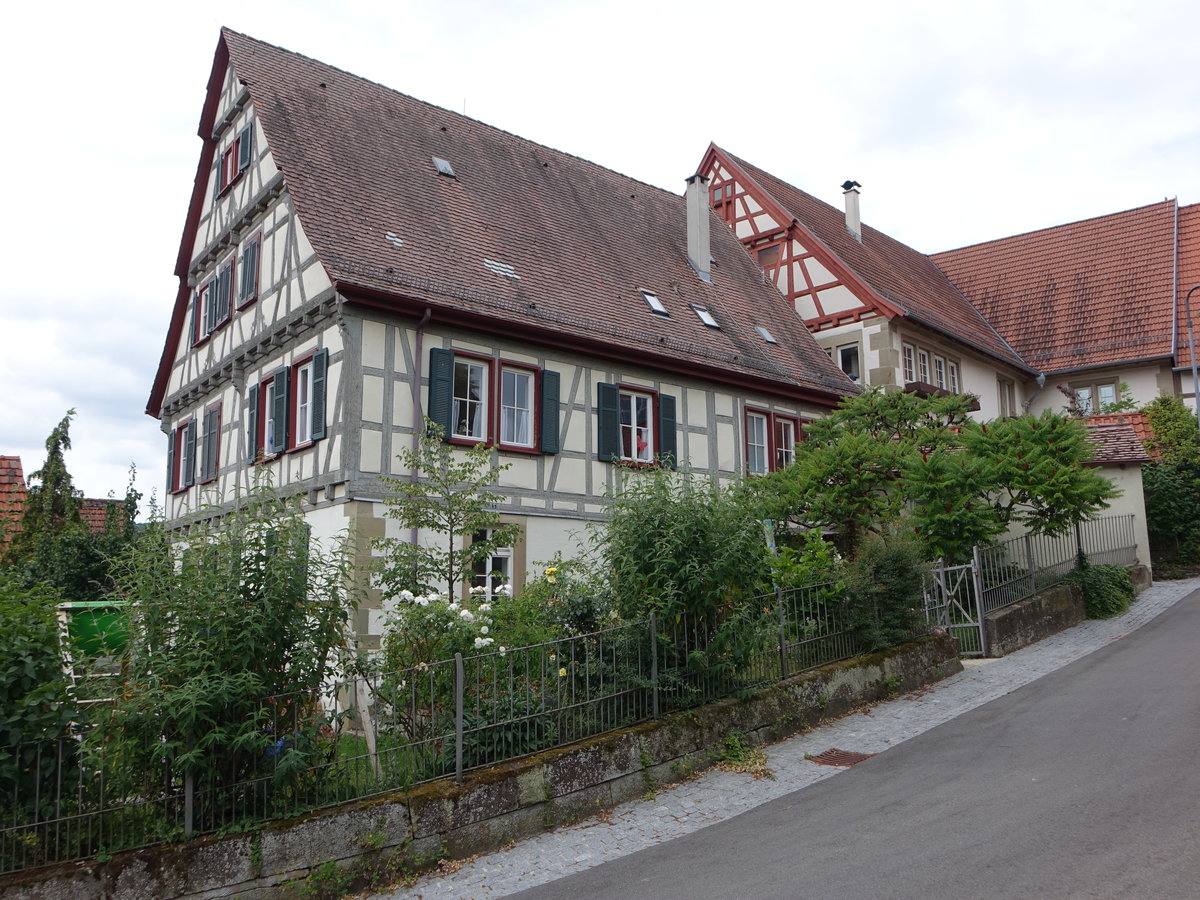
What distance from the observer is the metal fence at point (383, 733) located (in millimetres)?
5977

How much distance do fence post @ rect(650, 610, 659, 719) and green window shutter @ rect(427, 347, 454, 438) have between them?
18.1 feet

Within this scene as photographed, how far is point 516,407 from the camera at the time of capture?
1477 centimetres

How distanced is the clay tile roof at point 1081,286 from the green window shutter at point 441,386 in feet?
77.1

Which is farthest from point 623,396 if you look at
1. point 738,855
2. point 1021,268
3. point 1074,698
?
point 1021,268

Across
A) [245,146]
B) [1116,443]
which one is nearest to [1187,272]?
[1116,443]

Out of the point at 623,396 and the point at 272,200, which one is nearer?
the point at 272,200

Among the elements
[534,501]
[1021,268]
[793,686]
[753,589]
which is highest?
[1021,268]

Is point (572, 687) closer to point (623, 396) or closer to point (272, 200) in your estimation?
point (623, 396)

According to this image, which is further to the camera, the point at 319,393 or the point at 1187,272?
the point at 1187,272

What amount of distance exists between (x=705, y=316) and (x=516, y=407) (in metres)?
5.94

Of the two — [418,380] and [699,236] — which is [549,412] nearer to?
[418,380]

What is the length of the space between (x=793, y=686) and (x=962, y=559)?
5.69 m

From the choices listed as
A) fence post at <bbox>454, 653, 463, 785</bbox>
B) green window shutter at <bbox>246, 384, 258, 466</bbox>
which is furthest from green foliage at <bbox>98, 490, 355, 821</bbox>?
green window shutter at <bbox>246, 384, 258, 466</bbox>

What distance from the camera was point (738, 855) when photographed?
668 centimetres
